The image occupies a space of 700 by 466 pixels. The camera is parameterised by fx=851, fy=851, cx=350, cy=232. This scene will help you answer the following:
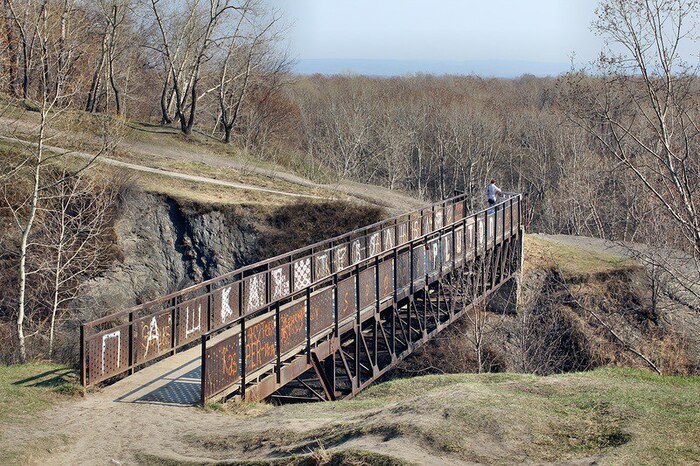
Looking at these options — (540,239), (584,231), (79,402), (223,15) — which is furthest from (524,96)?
(79,402)

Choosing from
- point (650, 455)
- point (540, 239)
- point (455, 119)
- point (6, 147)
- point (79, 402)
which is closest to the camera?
point (650, 455)

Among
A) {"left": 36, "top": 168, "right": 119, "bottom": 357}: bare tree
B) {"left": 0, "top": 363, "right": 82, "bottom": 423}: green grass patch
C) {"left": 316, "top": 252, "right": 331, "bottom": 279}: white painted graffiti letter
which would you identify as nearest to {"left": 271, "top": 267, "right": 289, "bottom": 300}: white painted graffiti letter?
{"left": 316, "top": 252, "right": 331, "bottom": 279}: white painted graffiti letter

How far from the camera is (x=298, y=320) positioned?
1546cm

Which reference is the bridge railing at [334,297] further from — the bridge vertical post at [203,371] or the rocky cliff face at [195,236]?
the rocky cliff face at [195,236]

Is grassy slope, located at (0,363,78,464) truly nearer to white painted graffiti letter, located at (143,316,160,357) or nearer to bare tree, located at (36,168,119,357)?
white painted graffiti letter, located at (143,316,160,357)

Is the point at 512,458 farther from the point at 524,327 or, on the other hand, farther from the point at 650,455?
the point at 524,327

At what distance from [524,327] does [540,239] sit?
1190 centimetres

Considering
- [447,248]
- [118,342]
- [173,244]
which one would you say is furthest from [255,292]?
[173,244]

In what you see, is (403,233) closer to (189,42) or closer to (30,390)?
(30,390)

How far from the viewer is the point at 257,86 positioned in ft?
189

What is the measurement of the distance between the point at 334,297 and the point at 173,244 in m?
15.7

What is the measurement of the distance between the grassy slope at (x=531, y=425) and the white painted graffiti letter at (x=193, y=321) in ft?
15.7

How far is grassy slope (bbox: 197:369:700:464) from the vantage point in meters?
8.85

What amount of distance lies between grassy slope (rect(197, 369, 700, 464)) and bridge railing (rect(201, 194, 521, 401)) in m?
1.81
